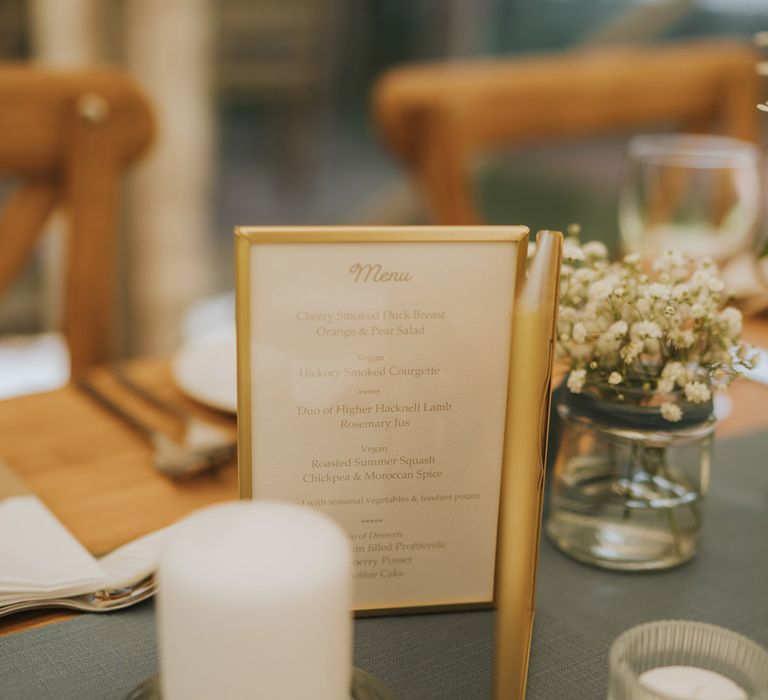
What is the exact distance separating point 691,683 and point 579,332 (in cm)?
24

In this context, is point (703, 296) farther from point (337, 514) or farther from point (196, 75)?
point (196, 75)

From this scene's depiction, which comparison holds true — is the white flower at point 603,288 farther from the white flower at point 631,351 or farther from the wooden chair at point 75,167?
the wooden chair at point 75,167

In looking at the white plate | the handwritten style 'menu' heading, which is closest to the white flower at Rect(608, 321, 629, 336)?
the handwritten style 'menu' heading

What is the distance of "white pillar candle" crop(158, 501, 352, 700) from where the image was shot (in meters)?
0.41

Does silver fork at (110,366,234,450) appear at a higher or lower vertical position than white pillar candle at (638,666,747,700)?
lower

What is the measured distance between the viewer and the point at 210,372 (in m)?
0.99

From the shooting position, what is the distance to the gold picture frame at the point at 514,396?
1.34 feet

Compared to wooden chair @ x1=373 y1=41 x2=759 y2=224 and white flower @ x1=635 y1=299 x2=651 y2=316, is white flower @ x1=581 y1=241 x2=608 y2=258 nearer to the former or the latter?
white flower @ x1=635 y1=299 x2=651 y2=316

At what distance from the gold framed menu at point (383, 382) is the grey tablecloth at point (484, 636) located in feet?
0.16

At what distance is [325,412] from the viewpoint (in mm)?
585

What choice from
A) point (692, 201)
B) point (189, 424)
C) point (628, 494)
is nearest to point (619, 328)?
point (628, 494)

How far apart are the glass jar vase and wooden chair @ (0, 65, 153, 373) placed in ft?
2.61

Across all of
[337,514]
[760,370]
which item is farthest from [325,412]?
[760,370]

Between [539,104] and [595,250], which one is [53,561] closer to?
[595,250]
